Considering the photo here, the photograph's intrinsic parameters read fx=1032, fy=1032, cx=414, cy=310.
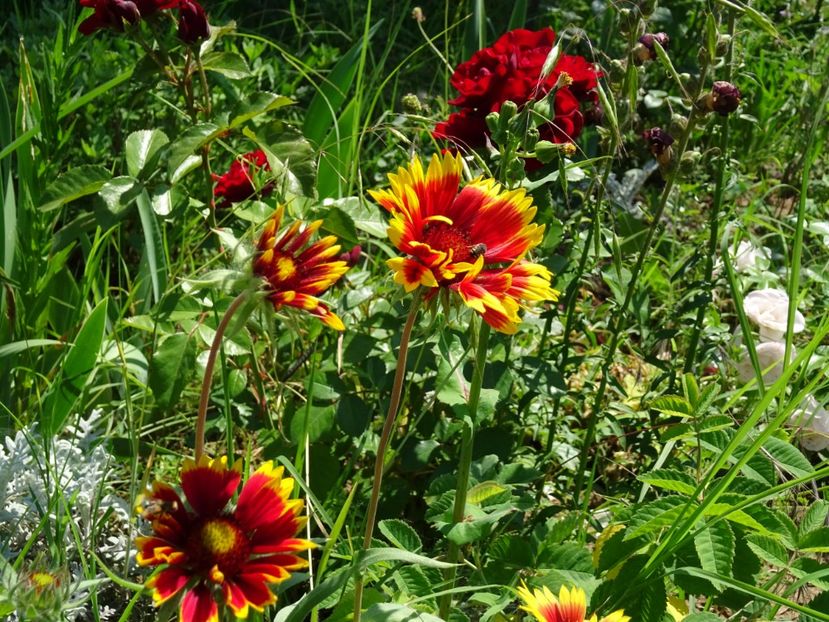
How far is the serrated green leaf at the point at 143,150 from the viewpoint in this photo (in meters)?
1.48

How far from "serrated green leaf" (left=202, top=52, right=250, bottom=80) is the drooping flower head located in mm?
616

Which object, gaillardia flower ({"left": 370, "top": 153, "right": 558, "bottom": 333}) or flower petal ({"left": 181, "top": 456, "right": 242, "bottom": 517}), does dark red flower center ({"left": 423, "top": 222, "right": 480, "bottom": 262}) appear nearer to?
gaillardia flower ({"left": 370, "top": 153, "right": 558, "bottom": 333})

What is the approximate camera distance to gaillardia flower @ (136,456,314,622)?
35.9 inches

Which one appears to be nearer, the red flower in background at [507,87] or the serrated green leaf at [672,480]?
the serrated green leaf at [672,480]

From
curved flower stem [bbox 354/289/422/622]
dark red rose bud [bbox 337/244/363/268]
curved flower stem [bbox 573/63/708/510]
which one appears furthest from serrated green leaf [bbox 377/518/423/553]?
dark red rose bud [bbox 337/244/363/268]

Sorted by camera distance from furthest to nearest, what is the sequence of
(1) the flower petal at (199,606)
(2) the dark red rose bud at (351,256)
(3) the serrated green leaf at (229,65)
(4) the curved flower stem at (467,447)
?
(2) the dark red rose bud at (351,256)
(3) the serrated green leaf at (229,65)
(4) the curved flower stem at (467,447)
(1) the flower petal at (199,606)

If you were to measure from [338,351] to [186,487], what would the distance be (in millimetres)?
775

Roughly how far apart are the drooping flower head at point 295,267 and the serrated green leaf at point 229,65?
62cm

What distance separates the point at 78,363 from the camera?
1.63 m

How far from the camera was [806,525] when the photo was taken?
128 centimetres

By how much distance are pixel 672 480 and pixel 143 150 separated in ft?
2.89

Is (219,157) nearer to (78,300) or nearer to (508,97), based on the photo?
(78,300)

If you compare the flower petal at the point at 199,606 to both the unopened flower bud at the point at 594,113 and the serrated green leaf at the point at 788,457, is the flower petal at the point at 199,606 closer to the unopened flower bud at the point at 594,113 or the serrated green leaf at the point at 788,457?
the serrated green leaf at the point at 788,457

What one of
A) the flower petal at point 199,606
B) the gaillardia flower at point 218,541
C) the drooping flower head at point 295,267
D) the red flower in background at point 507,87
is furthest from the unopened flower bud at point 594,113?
the flower petal at point 199,606
